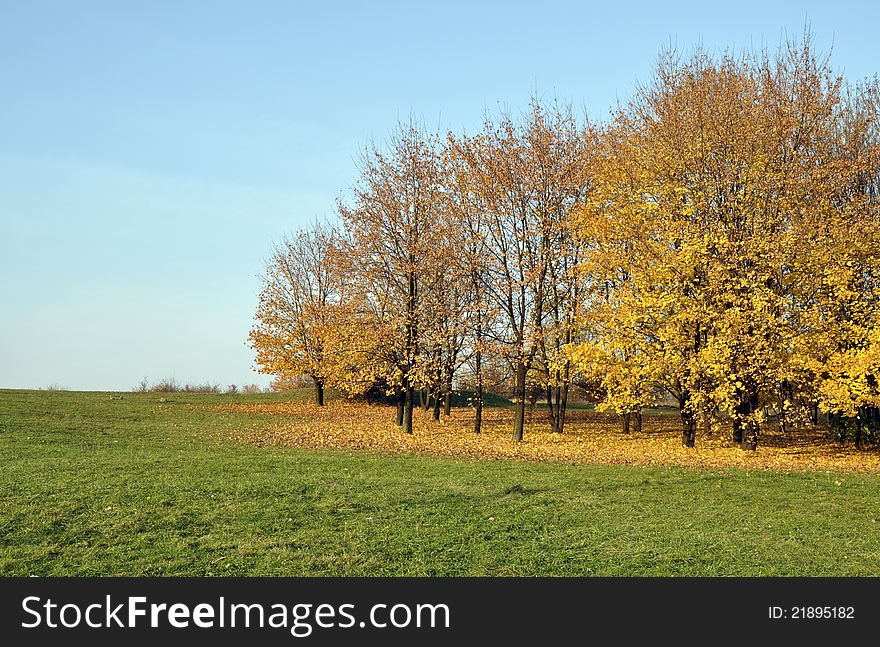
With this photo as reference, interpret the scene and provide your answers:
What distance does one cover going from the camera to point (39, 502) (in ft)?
39.0

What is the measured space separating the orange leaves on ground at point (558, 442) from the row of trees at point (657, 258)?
1.19 m

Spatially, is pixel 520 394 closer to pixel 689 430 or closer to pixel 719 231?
pixel 689 430

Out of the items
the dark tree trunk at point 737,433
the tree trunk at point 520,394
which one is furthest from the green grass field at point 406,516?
the tree trunk at point 520,394

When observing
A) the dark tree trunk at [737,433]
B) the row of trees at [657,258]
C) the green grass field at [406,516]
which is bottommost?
the green grass field at [406,516]

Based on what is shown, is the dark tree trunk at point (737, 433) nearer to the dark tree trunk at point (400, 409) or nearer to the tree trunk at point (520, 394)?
the tree trunk at point (520, 394)

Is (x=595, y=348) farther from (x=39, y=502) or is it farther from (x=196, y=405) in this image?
(x=196, y=405)

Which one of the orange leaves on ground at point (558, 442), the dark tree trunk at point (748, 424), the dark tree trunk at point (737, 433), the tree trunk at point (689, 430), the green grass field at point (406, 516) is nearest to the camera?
the green grass field at point (406, 516)

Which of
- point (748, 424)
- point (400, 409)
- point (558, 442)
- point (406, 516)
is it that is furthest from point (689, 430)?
point (406, 516)

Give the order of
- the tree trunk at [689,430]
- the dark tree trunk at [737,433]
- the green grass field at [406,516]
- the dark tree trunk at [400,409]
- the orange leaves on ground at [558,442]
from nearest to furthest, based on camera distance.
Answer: the green grass field at [406,516]
the orange leaves on ground at [558,442]
the tree trunk at [689,430]
the dark tree trunk at [737,433]
the dark tree trunk at [400,409]

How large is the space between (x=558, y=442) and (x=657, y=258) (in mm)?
7371

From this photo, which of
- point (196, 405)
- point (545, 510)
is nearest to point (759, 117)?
point (545, 510)

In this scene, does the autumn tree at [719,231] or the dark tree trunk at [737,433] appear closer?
the autumn tree at [719,231]

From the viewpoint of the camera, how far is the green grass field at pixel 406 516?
9336 mm

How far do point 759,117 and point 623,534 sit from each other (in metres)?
17.9
